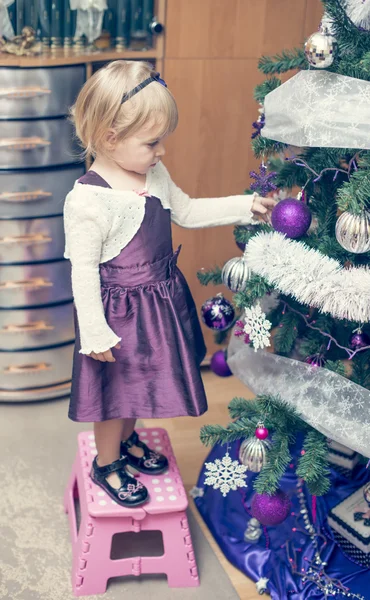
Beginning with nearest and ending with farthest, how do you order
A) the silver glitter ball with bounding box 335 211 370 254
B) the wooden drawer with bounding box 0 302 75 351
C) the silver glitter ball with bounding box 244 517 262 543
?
1. the silver glitter ball with bounding box 335 211 370 254
2. the silver glitter ball with bounding box 244 517 262 543
3. the wooden drawer with bounding box 0 302 75 351

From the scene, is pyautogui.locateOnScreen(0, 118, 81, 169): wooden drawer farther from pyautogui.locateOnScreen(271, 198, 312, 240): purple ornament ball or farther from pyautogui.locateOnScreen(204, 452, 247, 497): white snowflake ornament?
pyautogui.locateOnScreen(204, 452, 247, 497): white snowflake ornament

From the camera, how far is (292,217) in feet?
4.77

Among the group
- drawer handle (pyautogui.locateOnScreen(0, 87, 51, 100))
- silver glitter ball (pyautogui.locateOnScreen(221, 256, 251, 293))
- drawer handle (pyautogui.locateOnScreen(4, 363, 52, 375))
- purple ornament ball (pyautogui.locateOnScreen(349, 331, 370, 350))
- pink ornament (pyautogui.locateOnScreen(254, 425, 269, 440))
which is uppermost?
drawer handle (pyautogui.locateOnScreen(0, 87, 51, 100))

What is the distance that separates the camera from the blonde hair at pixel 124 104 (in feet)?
4.76

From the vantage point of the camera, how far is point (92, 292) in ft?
4.92

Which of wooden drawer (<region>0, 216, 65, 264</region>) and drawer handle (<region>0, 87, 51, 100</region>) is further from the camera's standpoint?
wooden drawer (<region>0, 216, 65, 264</region>)

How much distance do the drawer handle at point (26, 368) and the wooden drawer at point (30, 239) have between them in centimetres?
32

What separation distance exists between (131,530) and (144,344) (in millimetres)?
404

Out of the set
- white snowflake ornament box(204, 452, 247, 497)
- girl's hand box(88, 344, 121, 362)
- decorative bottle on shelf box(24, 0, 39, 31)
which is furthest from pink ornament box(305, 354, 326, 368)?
decorative bottle on shelf box(24, 0, 39, 31)

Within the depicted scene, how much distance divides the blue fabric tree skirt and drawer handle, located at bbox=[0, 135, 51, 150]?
0.93m

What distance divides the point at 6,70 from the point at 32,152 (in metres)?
0.21

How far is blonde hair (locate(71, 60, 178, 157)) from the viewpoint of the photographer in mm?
1452

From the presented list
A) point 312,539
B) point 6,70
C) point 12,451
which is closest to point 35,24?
point 6,70

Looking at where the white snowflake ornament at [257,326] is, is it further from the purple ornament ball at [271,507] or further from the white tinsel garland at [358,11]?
the white tinsel garland at [358,11]
